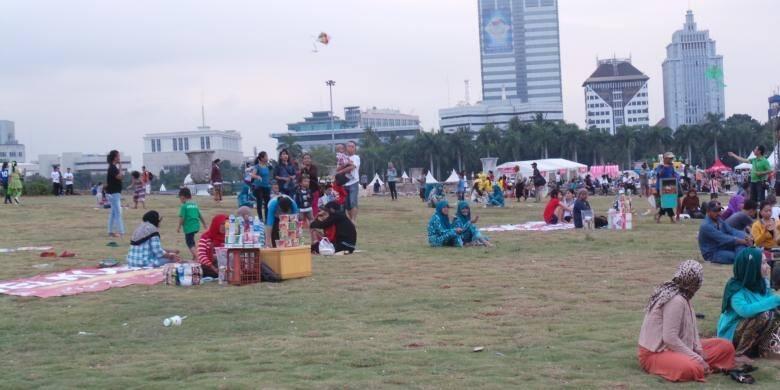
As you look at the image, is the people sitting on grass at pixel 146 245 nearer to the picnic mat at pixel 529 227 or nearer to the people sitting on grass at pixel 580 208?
the picnic mat at pixel 529 227

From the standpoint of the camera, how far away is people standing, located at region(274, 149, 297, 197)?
70.4ft

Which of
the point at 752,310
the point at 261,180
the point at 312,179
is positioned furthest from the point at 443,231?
the point at 752,310

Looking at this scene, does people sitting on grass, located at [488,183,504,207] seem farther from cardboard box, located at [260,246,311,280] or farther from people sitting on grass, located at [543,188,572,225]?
cardboard box, located at [260,246,311,280]

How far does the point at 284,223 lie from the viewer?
14.7 meters

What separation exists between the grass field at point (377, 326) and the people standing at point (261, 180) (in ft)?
16.0

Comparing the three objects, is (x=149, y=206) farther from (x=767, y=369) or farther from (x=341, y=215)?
(x=767, y=369)

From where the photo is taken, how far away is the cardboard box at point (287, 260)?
14047mm

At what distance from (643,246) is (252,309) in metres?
8.92

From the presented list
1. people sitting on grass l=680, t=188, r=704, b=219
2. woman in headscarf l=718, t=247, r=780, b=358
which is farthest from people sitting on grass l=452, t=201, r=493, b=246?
woman in headscarf l=718, t=247, r=780, b=358

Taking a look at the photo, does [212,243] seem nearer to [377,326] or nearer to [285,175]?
[377,326]

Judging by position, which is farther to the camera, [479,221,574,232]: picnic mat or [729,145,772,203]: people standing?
[479,221,574,232]: picnic mat

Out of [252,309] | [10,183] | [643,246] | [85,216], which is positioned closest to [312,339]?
[252,309]

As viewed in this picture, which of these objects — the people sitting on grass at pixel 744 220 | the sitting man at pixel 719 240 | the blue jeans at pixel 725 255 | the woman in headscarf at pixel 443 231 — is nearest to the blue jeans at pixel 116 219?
the woman in headscarf at pixel 443 231

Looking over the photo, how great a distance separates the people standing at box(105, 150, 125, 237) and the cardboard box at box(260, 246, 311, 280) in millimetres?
7098
